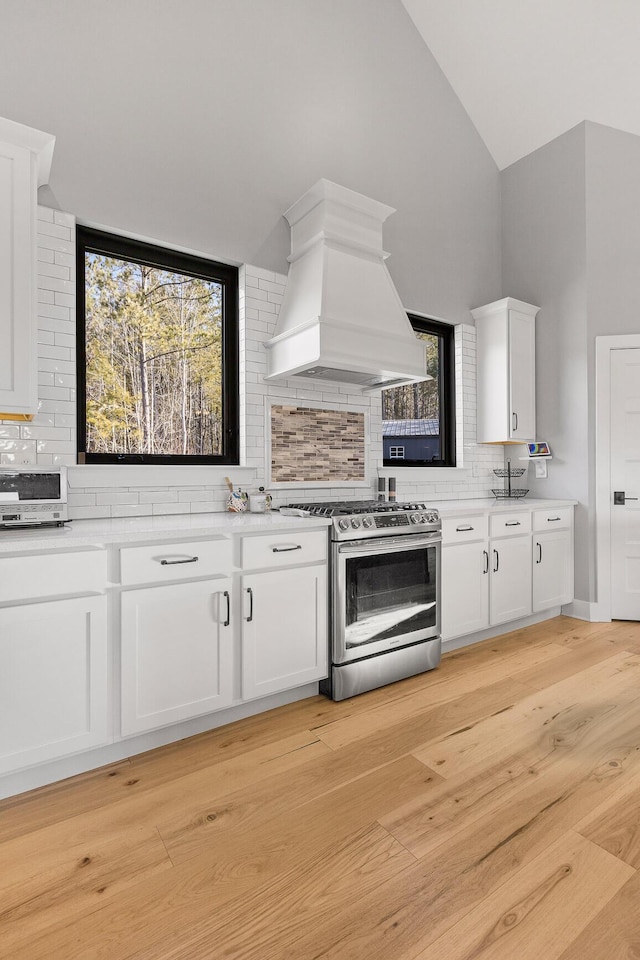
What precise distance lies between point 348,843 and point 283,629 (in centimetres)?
98

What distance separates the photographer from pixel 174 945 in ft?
4.29

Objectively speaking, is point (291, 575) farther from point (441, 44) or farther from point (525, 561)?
point (441, 44)

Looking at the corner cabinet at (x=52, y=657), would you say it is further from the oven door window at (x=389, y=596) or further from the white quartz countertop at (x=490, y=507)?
the white quartz countertop at (x=490, y=507)

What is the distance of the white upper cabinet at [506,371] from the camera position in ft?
13.9

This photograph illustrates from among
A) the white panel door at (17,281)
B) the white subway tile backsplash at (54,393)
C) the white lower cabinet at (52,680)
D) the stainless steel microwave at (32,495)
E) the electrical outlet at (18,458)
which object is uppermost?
the white panel door at (17,281)

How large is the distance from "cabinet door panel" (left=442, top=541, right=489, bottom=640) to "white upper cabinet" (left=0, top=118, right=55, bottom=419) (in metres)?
2.45

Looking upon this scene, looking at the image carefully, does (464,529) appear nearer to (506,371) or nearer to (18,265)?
(506,371)

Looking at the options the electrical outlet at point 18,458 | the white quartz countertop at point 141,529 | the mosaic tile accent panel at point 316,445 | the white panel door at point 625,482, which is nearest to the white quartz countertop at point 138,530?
the white quartz countertop at point 141,529

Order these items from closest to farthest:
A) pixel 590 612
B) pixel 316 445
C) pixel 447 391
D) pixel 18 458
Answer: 1. pixel 18 458
2. pixel 316 445
3. pixel 590 612
4. pixel 447 391

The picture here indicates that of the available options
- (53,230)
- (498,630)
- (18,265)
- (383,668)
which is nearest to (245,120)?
(53,230)

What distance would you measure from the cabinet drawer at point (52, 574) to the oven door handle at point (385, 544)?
3.81 feet

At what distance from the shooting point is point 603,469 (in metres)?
4.02

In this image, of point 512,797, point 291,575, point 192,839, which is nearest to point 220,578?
point 291,575

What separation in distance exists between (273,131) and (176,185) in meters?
0.84
